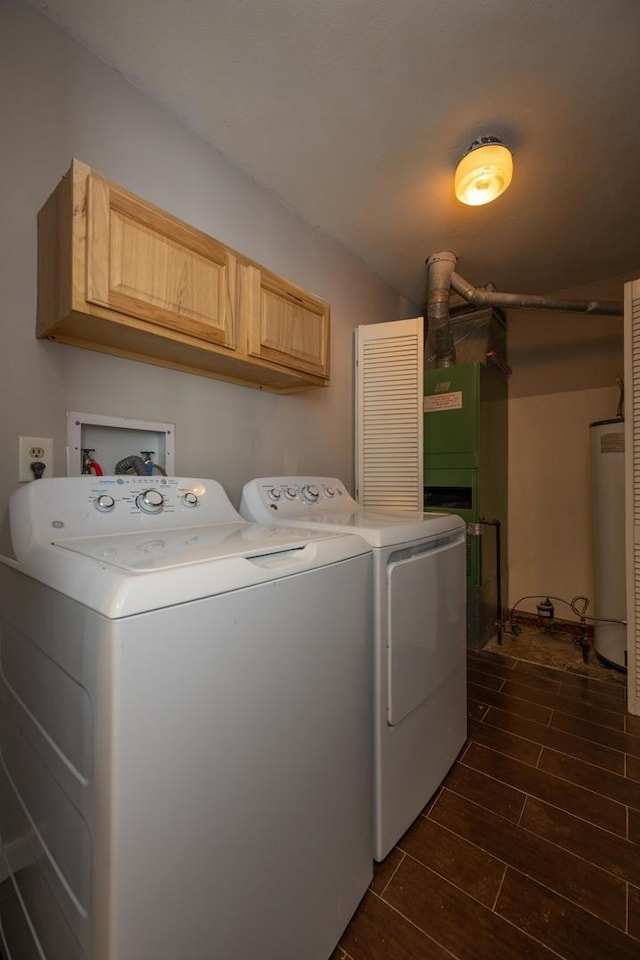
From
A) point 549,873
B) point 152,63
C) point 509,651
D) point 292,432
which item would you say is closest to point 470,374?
point 292,432

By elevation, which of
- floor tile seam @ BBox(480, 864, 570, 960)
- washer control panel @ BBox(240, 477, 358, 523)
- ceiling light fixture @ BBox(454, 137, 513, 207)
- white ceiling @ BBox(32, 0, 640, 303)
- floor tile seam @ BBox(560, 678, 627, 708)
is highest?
white ceiling @ BBox(32, 0, 640, 303)

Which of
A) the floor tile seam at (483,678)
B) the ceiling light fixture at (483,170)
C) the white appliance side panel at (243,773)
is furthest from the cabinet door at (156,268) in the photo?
the floor tile seam at (483,678)

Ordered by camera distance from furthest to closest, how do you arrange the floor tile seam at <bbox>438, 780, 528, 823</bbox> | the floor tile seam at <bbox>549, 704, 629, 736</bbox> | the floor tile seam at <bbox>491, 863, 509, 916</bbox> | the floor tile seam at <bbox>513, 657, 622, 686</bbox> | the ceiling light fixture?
1. the floor tile seam at <bbox>513, 657, 622, 686</bbox>
2. the floor tile seam at <bbox>549, 704, 629, 736</bbox>
3. the ceiling light fixture
4. the floor tile seam at <bbox>438, 780, 528, 823</bbox>
5. the floor tile seam at <bbox>491, 863, 509, 916</bbox>

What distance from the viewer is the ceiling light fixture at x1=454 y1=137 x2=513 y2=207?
5.26 ft

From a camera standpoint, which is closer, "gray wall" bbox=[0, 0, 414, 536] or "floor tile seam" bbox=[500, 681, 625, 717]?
"gray wall" bbox=[0, 0, 414, 536]

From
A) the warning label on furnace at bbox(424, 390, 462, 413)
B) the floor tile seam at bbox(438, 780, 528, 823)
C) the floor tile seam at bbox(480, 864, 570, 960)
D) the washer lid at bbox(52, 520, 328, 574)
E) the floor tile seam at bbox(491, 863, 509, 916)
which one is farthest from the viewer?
the warning label on furnace at bbox(424, 390, 462, 413)

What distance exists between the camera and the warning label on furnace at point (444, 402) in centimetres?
257

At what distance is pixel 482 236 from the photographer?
2314mm

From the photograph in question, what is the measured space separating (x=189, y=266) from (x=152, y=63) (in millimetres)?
754

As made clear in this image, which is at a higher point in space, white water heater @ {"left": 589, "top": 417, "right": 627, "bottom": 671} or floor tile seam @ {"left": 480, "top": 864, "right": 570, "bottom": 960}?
white water heater @ {"left": 589, "top": 417, "right": 627, "bottom": 671}

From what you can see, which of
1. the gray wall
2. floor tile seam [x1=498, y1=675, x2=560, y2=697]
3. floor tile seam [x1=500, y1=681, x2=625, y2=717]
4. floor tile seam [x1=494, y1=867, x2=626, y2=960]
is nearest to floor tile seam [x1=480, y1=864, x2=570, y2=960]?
floor tile seam [x1=494, y1=867, x2=626, y2=960]

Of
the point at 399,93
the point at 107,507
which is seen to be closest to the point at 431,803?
the point at 107,507

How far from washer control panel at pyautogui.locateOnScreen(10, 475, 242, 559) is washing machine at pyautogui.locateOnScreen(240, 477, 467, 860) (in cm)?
25

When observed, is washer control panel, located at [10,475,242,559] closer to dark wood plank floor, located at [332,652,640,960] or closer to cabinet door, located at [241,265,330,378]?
cabinet door, located at [241,265,330,378]
